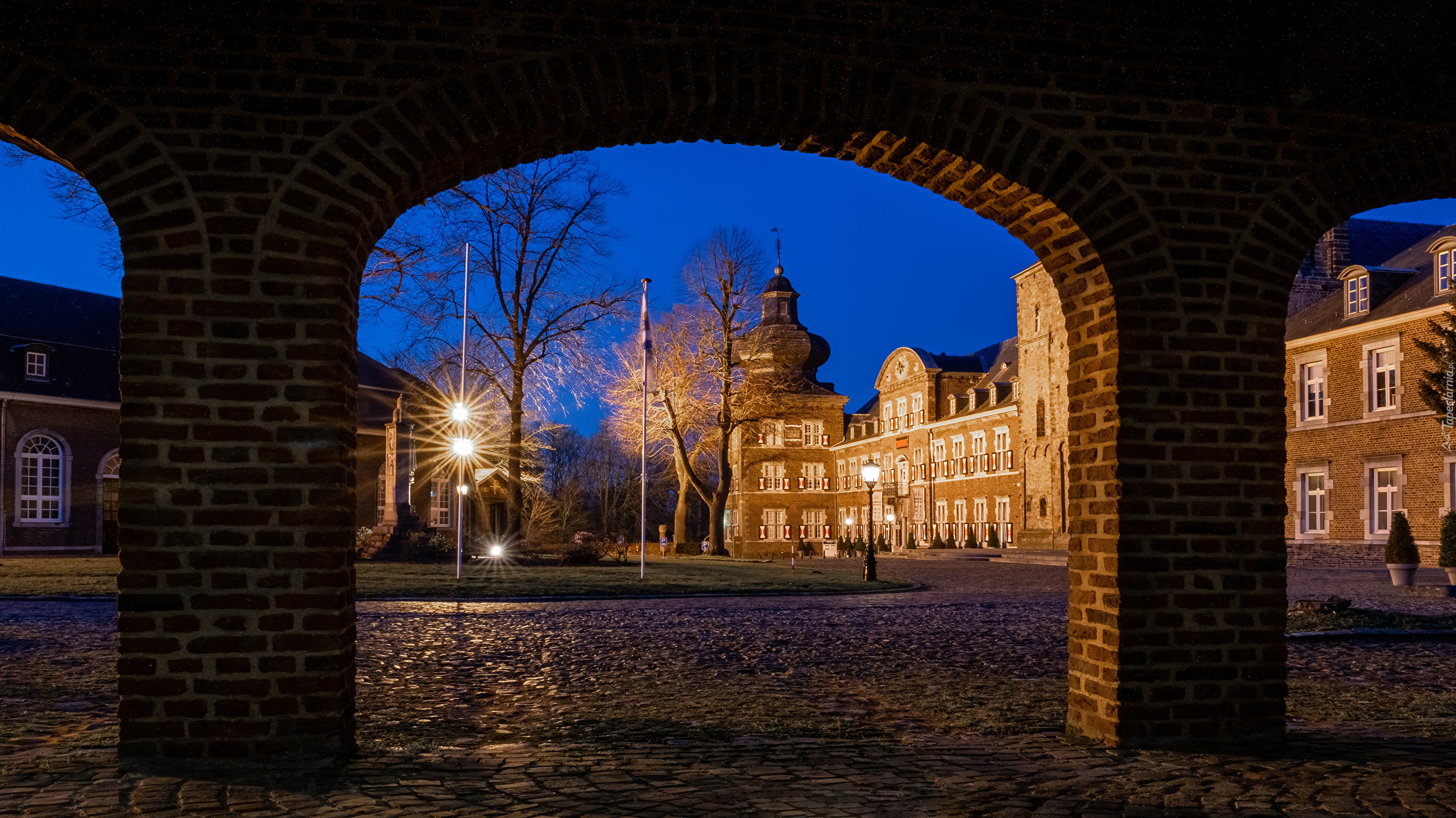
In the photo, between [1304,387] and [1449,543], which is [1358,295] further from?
[1449,543]

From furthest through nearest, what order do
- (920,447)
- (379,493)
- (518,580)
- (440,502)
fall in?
(920,447), (440,502), (379,493), (518,580)

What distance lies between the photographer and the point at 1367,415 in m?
29.9

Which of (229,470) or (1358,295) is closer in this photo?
(229,470)

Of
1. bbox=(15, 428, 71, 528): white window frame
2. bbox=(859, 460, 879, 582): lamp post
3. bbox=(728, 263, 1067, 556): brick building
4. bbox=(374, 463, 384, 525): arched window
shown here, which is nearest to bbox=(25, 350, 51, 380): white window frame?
bbox=(15, 428, 71, 528): white window frame

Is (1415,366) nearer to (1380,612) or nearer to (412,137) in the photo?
(1380,612)

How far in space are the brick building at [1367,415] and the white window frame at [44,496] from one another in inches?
1339

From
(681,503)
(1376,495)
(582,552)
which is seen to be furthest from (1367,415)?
(681,503)

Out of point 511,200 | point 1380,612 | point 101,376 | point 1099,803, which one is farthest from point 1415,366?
point 101,376

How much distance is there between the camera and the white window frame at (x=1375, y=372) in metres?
28.8

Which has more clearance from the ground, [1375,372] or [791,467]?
[1375,372]

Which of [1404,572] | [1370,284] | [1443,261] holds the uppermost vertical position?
[1443,261]

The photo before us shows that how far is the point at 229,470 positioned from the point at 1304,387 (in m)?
33.5

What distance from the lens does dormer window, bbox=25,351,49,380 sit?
32.8m

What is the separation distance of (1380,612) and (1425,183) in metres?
8.85
